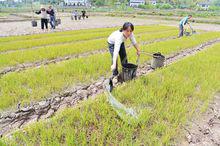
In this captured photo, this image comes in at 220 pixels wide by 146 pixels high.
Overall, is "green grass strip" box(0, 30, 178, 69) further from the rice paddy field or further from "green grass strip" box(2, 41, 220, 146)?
"green grass strip" box(2, 41, 220, 146)

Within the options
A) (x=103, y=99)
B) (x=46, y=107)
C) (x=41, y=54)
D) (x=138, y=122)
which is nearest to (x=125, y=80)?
(x=103, y=99)

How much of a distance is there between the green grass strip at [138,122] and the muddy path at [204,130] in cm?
13

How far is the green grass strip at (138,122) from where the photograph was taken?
2420 millimetres

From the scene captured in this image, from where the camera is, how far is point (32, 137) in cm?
244

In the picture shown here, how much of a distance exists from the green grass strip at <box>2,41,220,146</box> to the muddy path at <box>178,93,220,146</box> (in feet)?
0.43

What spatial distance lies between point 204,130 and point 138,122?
930 mm

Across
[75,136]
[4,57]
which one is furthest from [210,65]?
[4,57]

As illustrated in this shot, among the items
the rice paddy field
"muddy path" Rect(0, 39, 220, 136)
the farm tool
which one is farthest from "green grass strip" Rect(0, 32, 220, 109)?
the farm tool

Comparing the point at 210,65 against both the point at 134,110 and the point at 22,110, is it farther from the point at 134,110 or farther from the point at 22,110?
the point at 22,110

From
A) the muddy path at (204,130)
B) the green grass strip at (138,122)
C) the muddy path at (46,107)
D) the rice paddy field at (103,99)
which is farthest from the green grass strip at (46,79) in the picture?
the muddy path at (204,130)

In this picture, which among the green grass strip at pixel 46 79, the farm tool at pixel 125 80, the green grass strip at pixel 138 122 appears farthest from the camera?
the green grass strip at pixel 46 79

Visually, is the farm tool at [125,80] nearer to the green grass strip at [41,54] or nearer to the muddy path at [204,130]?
the muddy path at [204,130]

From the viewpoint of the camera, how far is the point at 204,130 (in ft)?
9.20

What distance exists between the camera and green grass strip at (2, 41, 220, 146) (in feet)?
7.94
